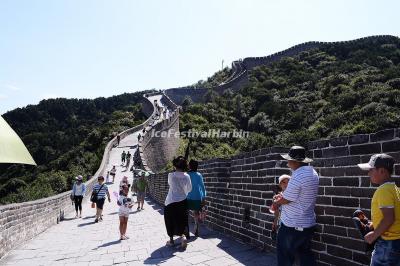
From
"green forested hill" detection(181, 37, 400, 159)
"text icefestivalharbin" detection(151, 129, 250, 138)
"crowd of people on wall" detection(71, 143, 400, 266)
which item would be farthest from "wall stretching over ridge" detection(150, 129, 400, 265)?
"text icefestivalharbin" detection(151, 129, 250, 138)

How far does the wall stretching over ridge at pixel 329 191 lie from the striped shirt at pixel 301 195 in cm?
44

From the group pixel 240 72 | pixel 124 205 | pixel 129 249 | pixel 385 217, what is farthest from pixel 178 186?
pixel 240 72

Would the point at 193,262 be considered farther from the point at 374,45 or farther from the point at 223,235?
the point at 374,45

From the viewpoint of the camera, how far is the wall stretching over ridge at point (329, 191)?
155 inches

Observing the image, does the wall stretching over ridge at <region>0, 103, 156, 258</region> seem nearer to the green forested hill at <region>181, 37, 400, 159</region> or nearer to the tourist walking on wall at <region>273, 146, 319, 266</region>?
the tourist walking on wall at <region>273, 146, 319, 266</region>

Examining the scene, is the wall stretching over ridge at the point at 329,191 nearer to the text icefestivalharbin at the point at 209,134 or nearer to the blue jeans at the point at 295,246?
the blue jeans at the point at 295,246

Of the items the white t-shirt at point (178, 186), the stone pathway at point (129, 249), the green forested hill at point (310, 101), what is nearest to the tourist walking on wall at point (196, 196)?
the stone pathway at point (129, 249)

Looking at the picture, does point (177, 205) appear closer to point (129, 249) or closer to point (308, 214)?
point (129, 249)

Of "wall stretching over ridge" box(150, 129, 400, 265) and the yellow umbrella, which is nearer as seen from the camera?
the yellow umbrella

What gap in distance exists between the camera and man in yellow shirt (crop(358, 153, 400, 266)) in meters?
2.91

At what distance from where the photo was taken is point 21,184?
4656 cm

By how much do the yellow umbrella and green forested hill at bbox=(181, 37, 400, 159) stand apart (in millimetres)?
23369

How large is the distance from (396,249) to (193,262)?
3.41 metres

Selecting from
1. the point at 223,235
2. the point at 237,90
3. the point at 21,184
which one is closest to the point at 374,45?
the point at 237,90
